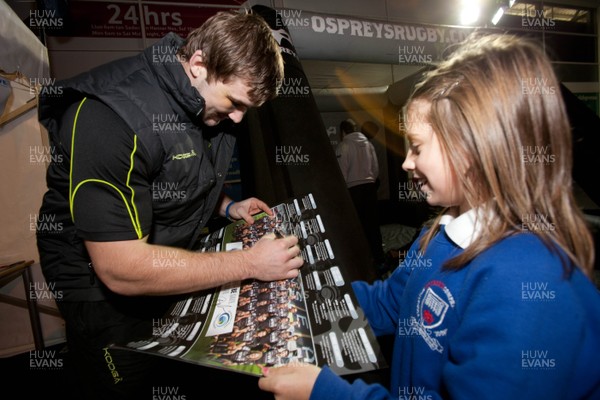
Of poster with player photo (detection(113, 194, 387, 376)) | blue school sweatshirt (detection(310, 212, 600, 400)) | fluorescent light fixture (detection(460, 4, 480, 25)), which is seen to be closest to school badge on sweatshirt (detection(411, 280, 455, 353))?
blue school sweatshirt (detection(310, 212, 600, 400))

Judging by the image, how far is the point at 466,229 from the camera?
609mm

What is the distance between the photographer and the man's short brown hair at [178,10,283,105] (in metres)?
0.95

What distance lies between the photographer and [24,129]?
239 cm

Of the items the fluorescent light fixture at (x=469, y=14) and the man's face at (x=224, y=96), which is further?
the fluorescent light fixture at (x=469, y=14)

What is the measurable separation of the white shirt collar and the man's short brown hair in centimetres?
72

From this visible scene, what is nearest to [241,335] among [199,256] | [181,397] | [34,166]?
[199,256]

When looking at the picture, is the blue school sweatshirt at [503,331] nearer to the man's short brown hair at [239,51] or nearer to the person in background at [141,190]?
the person in background at [141,190]

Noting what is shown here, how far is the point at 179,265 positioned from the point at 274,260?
0.82 ft

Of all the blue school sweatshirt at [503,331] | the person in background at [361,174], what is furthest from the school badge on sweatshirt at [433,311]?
the person in background at [361,174]

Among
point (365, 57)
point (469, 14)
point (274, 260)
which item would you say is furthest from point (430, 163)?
point (469, 14)

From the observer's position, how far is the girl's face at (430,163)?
0.64m

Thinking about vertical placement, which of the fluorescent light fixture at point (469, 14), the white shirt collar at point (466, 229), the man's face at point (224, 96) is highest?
the fluorescent light fixture at point (469, 14)

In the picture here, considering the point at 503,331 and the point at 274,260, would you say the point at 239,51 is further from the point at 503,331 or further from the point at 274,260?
the point at 503,331

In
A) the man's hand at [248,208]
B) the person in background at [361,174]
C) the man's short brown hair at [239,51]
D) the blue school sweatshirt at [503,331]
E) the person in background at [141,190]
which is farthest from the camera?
the person in background at [361,174]
